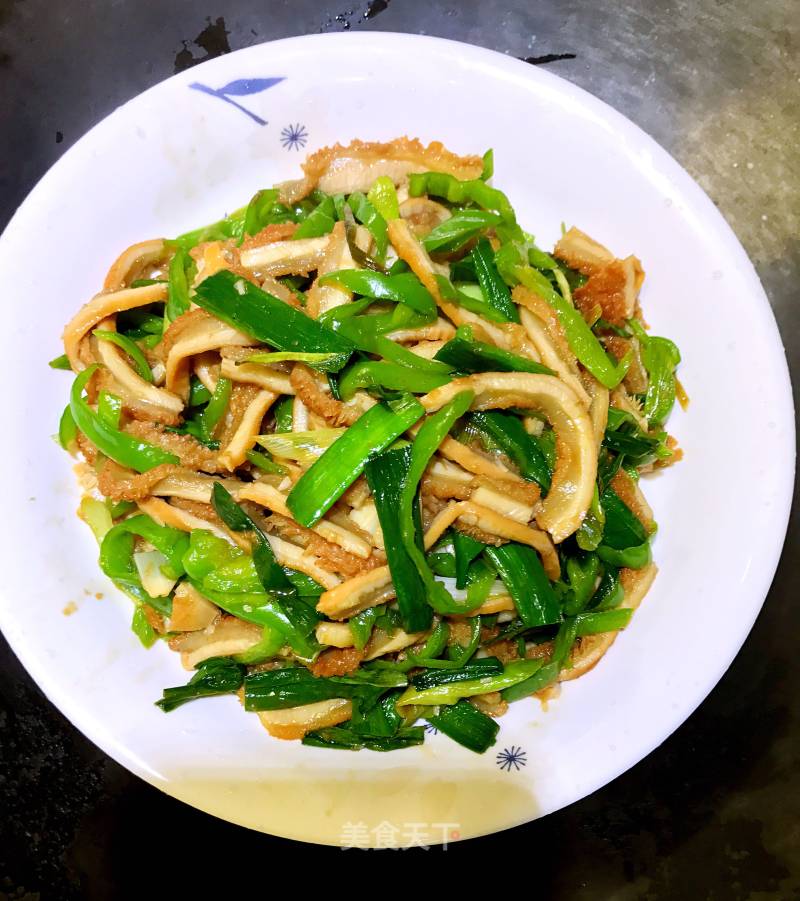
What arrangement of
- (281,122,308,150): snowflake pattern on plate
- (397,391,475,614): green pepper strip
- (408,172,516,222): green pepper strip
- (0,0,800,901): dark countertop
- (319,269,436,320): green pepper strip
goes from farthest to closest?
1. (0,0,800,901): dark countertop
2. (281,122,308,150): snowflake pattern on plate
3. (408,172,516,222): green pepper strip
4. (319,269,436,320): green pepper strip
5. (397,391,475,614): green pepper strip

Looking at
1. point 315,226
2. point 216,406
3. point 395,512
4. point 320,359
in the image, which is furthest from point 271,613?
point 315,226

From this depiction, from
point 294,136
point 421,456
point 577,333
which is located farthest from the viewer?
point 294,136

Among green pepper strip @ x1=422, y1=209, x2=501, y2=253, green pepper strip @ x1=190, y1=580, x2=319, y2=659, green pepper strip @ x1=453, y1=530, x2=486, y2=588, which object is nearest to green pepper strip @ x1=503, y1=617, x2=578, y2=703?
green pepper strip @ x1=453, y1=530, x2=486, y2=588

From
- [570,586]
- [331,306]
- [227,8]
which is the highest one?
[227,8]

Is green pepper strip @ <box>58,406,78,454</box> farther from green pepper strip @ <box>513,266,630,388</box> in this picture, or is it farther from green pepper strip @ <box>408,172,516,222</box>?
green pepper strip @ <box>513,266,630,388</box>

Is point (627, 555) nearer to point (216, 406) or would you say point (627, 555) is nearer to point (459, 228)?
point (459, 228)

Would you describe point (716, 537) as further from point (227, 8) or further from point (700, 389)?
point (227, 8)

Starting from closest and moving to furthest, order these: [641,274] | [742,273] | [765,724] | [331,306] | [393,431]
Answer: [393,431] → [331,306] → [742,273] → [641,274] → [765,724]

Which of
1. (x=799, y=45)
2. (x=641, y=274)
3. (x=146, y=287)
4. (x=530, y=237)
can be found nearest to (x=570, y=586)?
(x=641, y=274)
